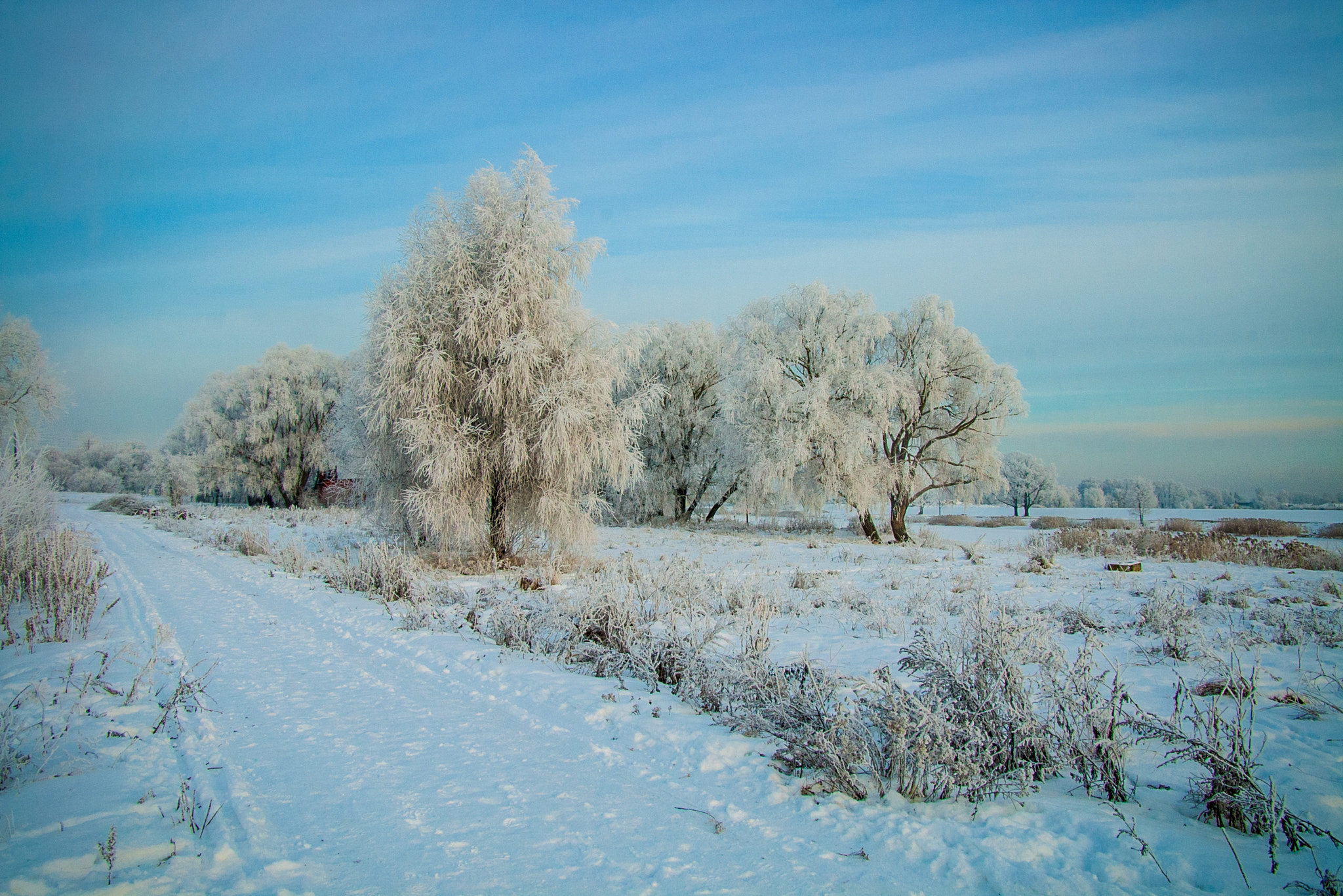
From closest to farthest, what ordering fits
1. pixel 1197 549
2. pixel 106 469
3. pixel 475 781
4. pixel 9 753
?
pixel 9 753 < pixel 475 781 < pixel 1197 549 < pixel 106 469

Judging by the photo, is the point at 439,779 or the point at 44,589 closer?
the point at 439,779

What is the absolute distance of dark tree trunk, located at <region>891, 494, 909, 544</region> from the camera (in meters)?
23.6

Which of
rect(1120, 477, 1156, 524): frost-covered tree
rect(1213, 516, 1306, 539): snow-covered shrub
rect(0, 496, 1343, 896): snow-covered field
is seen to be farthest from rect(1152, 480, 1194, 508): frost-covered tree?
rect(0, 496, 1343, 896): snow-covered field

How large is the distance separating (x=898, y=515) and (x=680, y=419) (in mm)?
10684

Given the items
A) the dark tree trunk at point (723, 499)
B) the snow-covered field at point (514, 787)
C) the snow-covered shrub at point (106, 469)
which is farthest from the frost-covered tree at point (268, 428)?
the snow-covered field at point (514, 787)

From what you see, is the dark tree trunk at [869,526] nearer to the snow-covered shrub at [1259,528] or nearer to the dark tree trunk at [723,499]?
the dark tree trunk at [723,499]

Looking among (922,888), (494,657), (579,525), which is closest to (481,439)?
(579,525)

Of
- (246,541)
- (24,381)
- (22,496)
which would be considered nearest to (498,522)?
(246,541)

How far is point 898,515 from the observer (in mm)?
24000

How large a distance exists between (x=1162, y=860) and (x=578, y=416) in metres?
10.5

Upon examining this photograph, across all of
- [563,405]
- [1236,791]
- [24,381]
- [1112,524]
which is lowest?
[1112,524]

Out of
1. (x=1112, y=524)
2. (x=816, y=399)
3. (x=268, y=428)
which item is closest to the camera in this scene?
(x=816, y=399)

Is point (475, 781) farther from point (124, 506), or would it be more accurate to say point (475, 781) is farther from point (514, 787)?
point (124, 506)

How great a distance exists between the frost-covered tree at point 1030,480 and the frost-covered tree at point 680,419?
57532 mm
